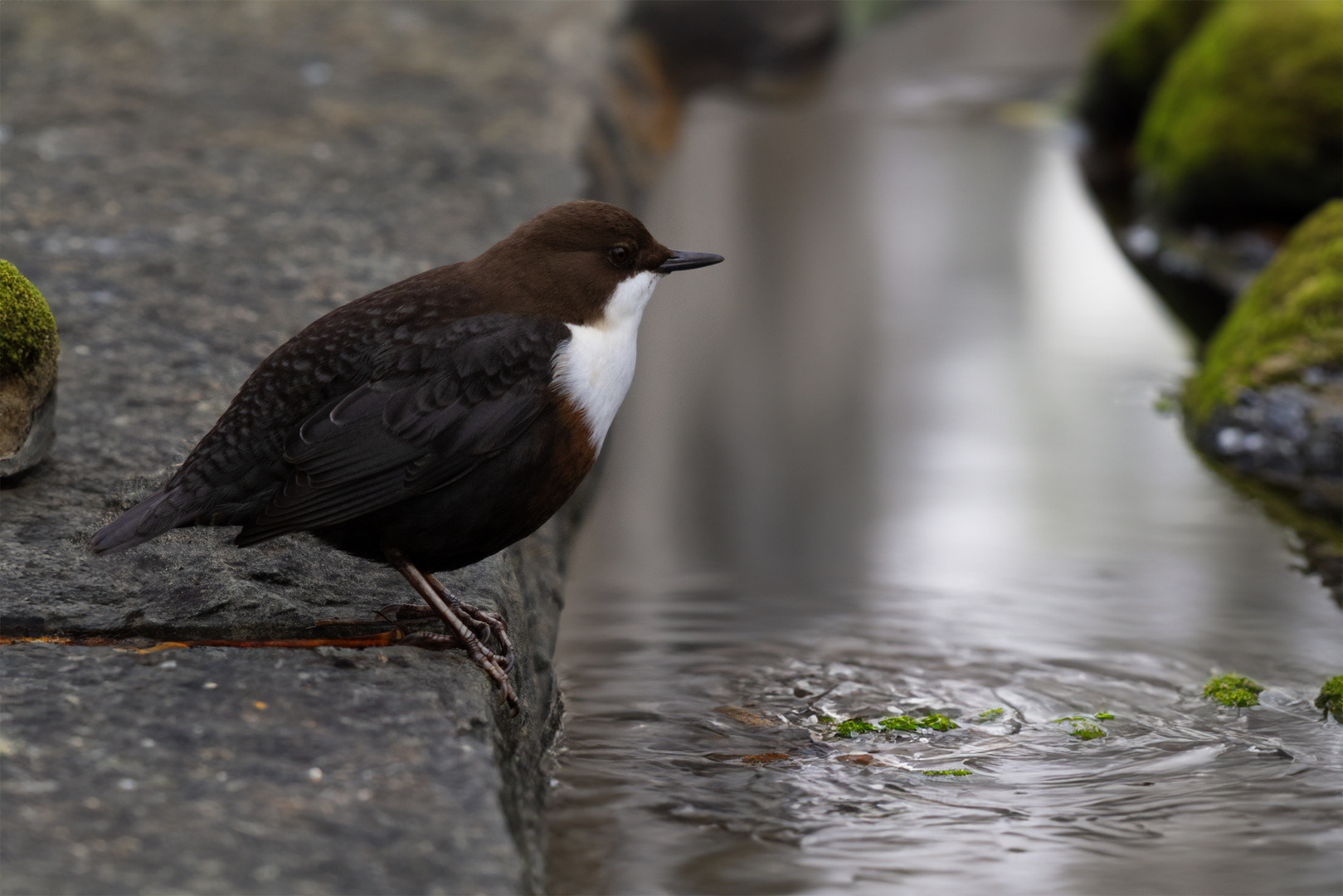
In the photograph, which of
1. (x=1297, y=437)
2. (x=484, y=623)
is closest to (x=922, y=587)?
(x=1297, y=437)

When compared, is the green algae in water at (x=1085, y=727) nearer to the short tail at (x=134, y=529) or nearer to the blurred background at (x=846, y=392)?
the blurred background at (x=846, y=392)

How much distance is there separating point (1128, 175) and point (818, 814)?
297 inches

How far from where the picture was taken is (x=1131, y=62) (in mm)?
9555

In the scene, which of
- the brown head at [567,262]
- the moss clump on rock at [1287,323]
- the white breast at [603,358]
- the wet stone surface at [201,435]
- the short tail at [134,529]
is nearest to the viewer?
the wet stone surface at [201,435]

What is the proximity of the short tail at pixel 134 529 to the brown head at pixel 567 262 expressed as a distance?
0.76 metres

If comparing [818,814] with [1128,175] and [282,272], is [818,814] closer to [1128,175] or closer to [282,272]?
[282,272]

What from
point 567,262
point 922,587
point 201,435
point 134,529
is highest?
point 567,262

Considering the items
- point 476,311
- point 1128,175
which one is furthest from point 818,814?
point 1128,175

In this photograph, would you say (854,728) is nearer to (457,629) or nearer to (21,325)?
(457,629)

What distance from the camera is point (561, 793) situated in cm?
292

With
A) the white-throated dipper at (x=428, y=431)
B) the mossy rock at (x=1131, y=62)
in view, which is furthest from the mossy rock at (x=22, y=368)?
the mossy rock at (x=1131, y=62)

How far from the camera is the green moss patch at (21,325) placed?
3088 millimetres

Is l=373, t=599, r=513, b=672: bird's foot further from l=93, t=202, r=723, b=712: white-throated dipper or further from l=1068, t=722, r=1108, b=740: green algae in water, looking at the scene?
l=1068, t=722, r=1108, b=740: green algae in water

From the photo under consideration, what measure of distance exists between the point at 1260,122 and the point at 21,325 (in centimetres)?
635
